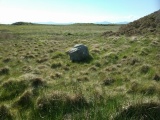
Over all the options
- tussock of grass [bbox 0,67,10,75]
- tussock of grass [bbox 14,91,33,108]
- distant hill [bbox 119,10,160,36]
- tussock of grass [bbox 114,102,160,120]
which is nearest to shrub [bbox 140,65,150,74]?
tussock of grass [bbox 14,91,33,108]

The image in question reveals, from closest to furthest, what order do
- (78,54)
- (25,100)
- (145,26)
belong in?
(25,100), (78,54), (145,26)

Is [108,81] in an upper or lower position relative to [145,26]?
upper

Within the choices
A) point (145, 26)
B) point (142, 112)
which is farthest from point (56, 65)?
point (145, 26)

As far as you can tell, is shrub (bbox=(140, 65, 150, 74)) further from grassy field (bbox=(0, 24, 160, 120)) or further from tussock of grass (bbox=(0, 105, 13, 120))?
tussock of grass (bbox=(0, 105, 13, 120))

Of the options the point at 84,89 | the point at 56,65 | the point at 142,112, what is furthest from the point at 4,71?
the point at 142,112

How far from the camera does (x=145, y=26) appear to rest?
33500 mm

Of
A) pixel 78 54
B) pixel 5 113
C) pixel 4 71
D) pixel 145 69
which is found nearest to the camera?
pixel 5 113

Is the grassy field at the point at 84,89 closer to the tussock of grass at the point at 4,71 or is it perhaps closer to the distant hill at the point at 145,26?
the tussock of grass at the point at 4,71

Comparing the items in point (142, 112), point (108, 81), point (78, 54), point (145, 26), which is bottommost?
point (145, 26)

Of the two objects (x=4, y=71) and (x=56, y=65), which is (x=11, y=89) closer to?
(x=4, y=71)

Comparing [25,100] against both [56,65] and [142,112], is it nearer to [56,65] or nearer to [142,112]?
[142,112]

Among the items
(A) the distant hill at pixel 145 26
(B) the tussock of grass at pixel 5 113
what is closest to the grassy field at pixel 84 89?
(B) the tussock of grass at pixel 5 113

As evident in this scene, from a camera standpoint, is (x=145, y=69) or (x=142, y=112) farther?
(x=145, y=69)

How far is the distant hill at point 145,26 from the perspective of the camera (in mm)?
30875
